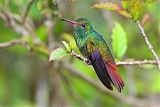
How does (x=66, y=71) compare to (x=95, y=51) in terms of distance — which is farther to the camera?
(x=66, y=71)

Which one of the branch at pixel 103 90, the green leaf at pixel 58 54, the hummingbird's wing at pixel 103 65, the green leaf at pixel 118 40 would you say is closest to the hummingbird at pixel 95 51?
the hummingbird's wing at pixel 103 65

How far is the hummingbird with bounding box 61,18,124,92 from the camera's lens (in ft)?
4.85

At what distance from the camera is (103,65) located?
151cm

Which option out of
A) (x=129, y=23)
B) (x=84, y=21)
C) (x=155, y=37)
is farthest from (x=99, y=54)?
(x=129, y=23)

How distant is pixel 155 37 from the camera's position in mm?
3568

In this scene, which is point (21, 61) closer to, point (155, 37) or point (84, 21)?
point (155, 37)

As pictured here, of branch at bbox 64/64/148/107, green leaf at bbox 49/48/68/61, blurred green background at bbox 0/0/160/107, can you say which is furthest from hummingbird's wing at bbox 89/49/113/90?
branch at bbox 64/64/148/107

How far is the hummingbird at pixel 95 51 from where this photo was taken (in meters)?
1.48

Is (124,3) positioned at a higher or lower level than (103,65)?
higher

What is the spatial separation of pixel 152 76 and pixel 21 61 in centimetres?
132

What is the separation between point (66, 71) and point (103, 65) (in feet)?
8.13

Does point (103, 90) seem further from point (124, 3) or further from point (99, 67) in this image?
point (99, 67)

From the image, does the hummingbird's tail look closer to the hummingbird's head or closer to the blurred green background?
the hummingbird's head

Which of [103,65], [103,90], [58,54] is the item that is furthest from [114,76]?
[103,90]
